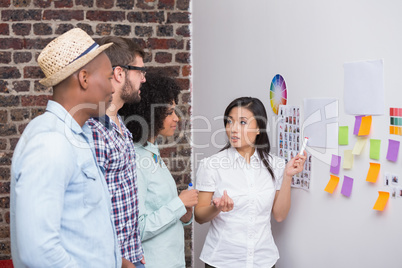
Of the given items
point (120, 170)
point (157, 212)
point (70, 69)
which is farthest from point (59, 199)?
point (157, 212)

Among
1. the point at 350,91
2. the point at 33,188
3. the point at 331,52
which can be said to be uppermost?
the point at 331,52

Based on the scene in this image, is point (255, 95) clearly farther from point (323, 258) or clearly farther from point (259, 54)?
point (323, 258)

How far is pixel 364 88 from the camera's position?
153cm

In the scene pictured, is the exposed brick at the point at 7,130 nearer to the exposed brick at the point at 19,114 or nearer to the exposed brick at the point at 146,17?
the exposed brick at the point at 19,114

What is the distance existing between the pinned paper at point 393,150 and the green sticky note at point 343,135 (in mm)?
228

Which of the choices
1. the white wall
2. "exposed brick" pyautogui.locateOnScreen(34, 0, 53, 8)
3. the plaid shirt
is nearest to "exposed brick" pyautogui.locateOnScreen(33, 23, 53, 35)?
"exposed brick" pyautogui.locateOnScreen(34, 0, 53, 8)

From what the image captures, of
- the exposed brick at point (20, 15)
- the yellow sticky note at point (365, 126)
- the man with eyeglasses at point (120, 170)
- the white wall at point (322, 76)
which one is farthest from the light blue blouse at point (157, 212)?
the exposed brick at point (20, 15)

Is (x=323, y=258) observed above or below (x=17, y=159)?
below

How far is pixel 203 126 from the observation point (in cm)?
314

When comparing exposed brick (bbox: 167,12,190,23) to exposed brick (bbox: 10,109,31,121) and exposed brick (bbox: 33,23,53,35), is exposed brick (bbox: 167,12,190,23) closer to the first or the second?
exposed brick (bbox: 33,23,53,35)

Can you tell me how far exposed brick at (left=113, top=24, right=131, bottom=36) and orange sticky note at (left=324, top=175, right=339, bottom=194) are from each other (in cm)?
198

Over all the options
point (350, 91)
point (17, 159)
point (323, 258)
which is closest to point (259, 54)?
point (350, 91)

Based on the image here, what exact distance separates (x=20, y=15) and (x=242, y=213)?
6.90 ft

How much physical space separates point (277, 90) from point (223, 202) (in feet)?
2.09
